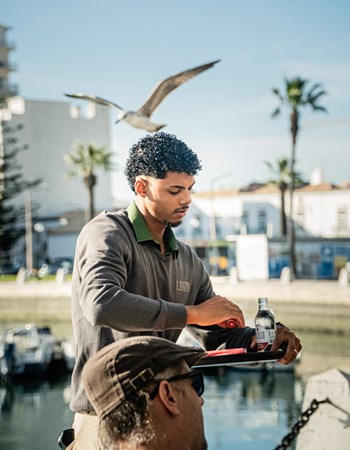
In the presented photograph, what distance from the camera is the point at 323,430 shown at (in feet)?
13.1

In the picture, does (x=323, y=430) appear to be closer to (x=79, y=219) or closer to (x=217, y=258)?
(x=217, y=258)

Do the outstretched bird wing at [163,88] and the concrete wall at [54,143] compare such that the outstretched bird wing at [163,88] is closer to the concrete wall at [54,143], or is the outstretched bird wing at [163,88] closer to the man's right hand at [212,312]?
the man's right hand at [212,312]

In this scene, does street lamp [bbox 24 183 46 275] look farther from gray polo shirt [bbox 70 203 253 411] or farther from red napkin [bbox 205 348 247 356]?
red napkin [bbox 205 348 247 356]

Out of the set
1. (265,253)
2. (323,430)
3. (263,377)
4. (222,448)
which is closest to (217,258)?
(265,253)

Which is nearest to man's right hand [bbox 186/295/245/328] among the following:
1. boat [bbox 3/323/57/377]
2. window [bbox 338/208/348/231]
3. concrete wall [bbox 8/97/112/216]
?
boat [bbox 3/323/57/377]

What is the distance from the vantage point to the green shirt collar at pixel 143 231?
2391 millimetres

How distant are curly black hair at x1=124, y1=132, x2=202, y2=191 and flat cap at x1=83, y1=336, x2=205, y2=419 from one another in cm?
94

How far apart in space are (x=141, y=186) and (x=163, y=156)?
13 cm

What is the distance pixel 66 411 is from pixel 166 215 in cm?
2018

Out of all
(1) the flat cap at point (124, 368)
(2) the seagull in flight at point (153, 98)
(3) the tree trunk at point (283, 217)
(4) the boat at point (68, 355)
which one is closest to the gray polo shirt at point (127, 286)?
(1) the flat cap at point (124, 368)

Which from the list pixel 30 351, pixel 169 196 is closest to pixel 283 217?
pixel 30 351

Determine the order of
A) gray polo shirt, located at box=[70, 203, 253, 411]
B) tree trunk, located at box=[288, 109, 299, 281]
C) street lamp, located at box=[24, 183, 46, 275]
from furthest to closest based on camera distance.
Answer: street lamp, located at box=[24, 183, 46, 275]
tree trunk, located at box=[288, 109, 299, 281]
gray polo shirt, located at box=[70, 203, 253, 411]

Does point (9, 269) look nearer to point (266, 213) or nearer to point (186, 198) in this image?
point (266, 213)

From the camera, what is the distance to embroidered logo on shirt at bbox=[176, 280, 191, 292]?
8.14 feet
